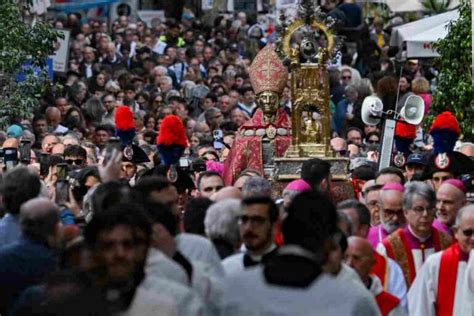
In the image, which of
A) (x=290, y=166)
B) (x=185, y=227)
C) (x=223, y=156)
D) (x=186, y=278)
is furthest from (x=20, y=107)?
(x=186, y=278)

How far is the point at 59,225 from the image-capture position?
12.3 meters

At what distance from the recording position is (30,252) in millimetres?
12094

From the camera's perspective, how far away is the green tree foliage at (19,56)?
75.9 ft

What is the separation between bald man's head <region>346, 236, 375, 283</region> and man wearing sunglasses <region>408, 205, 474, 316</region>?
106 cm

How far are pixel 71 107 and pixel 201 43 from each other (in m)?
8.46

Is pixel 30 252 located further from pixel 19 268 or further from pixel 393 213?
pixel 393 213

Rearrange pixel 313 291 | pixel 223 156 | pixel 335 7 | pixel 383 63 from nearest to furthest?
pixel 313 291 < pixel 223 156 < pixel 383 63 < pixel 335 7

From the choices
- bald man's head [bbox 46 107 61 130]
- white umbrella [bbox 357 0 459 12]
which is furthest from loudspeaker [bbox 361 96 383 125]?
white umbrella [bbox 357 0 459 12]

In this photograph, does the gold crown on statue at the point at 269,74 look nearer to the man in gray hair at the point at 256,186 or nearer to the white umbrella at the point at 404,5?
the man in gray hair at the point at 256,186

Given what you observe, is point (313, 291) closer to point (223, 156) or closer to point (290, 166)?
point (290, 166)

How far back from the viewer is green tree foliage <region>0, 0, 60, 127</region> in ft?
75.9

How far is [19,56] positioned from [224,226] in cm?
1091

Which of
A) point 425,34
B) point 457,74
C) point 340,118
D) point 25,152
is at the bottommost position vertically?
point 340,118

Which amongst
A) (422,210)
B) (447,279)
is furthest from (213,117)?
(447,279)
